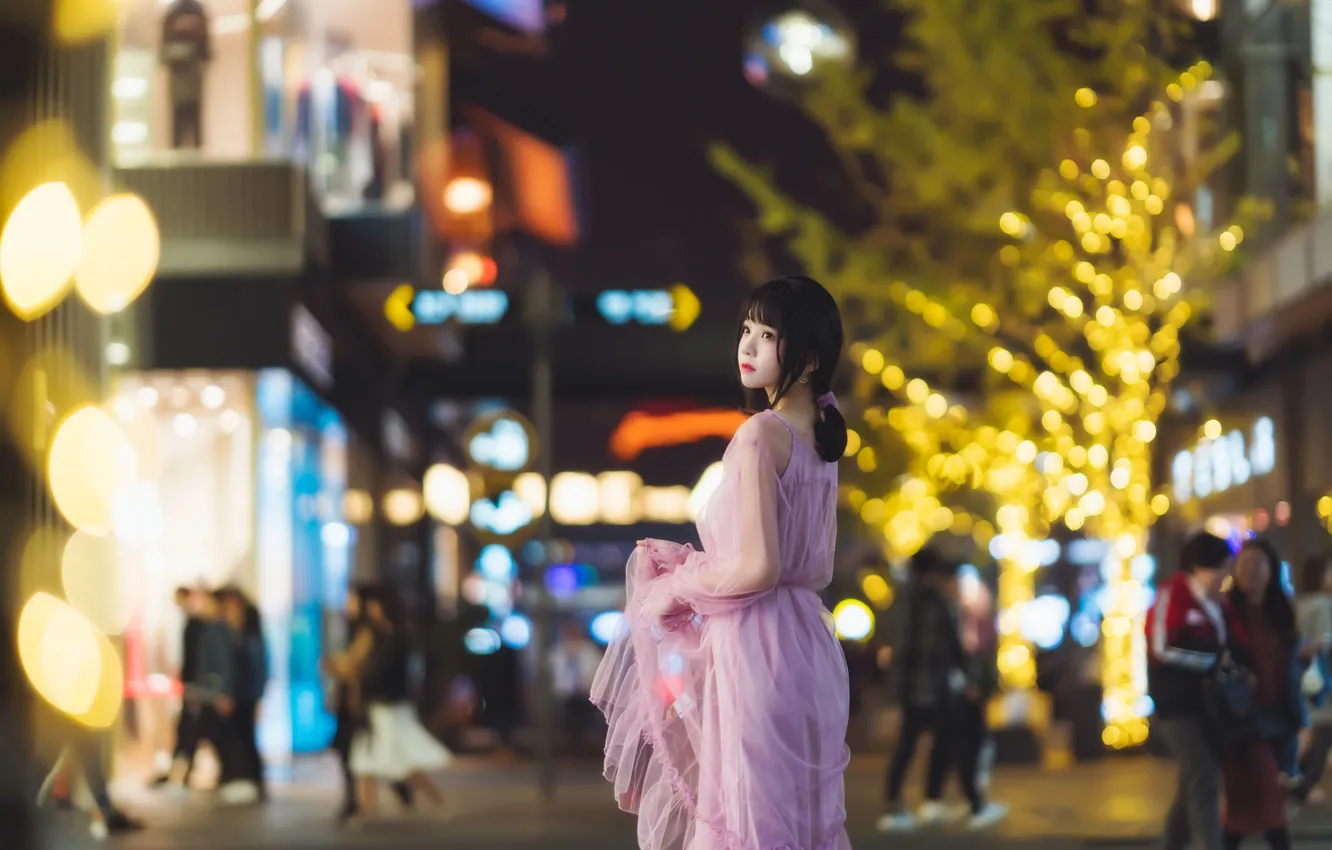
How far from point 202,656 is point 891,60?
30.3 ft

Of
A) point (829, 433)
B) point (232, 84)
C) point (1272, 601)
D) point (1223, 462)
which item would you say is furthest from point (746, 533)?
point (1223, 462)

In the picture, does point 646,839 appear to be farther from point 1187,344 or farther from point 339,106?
point 1187,344

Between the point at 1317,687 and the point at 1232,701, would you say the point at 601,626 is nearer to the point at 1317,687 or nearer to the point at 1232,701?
the point at 1317,687

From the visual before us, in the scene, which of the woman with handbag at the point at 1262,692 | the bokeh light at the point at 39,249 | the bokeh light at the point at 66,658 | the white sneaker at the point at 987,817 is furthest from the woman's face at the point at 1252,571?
the bokeh light at the point at 39,249

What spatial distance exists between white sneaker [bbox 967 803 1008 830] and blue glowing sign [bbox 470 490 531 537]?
3.54 meters

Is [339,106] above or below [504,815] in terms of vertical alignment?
above

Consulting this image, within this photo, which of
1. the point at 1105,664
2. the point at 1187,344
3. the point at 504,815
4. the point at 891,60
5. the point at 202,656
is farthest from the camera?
the point at 1187,344

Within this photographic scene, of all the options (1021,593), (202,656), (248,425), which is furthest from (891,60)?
(202,656)

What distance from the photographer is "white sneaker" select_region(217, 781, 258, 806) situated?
17.4 metres

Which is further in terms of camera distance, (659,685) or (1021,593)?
(1021,593)

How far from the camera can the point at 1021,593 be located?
22844 mm

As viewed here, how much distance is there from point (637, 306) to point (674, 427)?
20.8 meters

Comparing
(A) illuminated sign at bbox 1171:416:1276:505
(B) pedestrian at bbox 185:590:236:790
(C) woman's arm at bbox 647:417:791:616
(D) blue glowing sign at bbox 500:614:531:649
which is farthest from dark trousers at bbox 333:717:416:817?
(D) blue glowing sign at bbox 500:614:531:649

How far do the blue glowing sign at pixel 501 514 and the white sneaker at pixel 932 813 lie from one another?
3.28m
